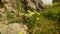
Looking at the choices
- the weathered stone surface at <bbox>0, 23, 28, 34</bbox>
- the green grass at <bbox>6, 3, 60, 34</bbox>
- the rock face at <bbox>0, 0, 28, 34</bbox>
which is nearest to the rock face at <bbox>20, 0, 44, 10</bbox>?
the rock face at <bbox>0, 0, 28, 34</bbox>

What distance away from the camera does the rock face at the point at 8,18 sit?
611cm

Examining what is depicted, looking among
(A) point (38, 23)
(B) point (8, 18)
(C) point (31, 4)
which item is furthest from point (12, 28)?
(C) point (31, 4)

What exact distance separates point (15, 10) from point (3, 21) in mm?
1321

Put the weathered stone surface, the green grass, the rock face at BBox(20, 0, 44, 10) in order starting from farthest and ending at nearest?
the rock face at BBox(20, 0, 44, 10) → the green grass → the weathered stone surface

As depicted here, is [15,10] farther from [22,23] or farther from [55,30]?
[55,30]

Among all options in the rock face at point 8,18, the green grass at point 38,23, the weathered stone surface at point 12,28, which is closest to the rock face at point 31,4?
the rock face at point 8,18

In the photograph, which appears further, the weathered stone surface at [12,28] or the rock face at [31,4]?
the rock face at [31,4]

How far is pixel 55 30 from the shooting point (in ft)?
22.8

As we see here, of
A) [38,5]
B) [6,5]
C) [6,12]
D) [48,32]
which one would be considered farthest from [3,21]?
[38,5]

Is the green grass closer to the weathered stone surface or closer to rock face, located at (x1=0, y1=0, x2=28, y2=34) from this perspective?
rock face, located at (x1=0, y1=0, x2=28, y2=34)

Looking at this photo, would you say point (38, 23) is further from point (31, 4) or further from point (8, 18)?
point (31, 4)

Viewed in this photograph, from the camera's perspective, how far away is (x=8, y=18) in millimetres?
7383

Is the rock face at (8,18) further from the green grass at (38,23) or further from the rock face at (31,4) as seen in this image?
the rock face at (31,4)

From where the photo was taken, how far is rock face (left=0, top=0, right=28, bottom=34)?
6.11 meters
